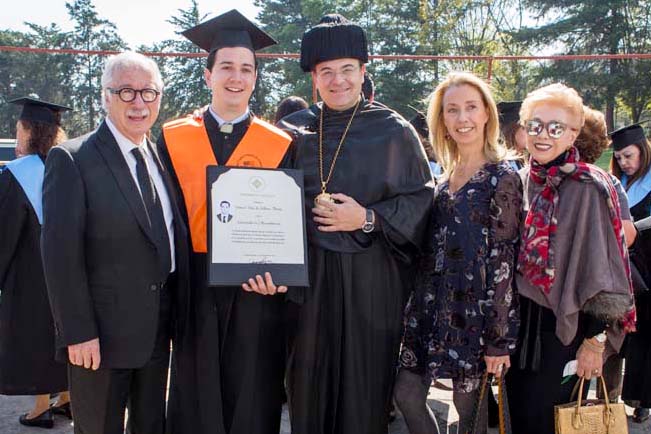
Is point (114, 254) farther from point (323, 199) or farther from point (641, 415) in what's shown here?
point (641, 415)

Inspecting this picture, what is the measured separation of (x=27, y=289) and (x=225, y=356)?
1.69 metres

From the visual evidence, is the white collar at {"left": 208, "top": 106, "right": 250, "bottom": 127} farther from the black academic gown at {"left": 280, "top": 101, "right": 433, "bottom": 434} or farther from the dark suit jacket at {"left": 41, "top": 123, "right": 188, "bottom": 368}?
the dark suit jacket at {"left": 41, "top": 123, "right": 188, "bottom": 368}

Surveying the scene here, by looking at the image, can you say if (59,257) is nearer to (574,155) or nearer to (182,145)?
(182,145)

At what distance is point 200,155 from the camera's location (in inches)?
113

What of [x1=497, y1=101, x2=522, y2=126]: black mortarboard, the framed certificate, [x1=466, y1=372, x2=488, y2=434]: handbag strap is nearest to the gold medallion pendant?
the framed certificate

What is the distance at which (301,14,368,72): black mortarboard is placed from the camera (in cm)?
291

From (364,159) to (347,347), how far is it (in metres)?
0.91

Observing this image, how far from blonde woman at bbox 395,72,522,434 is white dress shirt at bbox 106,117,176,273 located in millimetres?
1190

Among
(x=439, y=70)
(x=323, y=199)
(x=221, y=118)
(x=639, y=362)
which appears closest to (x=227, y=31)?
(x=221, y=118)

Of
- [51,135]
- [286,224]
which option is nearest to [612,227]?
[286,224]

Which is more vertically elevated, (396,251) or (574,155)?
(574,155)

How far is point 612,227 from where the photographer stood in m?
2.51

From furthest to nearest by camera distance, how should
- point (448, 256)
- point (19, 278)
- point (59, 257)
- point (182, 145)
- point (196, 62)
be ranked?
point (196, 62) < point (19, 278) < point (182, 145) < point (448, 256) < point (59, 257)

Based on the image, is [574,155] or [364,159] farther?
[364,159]
